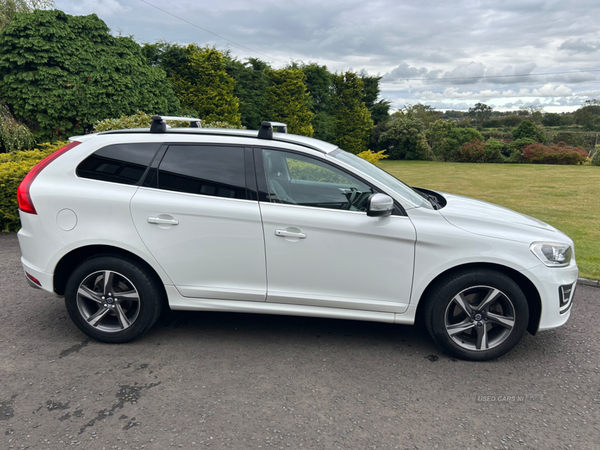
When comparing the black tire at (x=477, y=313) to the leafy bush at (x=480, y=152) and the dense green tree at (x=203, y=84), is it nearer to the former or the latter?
the dense green tree at (x=203, y=84)

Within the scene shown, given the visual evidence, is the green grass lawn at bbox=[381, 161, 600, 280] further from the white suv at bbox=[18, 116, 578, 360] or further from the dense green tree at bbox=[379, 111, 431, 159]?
the dense green tree at bbox=[379, 111, 431, 159]

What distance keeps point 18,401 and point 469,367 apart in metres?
3.29

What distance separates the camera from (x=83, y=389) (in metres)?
3.13

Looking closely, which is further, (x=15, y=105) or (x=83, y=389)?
(x=15, y=105)

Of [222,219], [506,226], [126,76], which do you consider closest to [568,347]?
[506,226]

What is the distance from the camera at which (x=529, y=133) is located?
3181 cm

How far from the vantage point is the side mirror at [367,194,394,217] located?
3.33 metres

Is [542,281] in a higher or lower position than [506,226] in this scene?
lower

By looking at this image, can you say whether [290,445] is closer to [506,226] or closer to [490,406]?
[490,406]

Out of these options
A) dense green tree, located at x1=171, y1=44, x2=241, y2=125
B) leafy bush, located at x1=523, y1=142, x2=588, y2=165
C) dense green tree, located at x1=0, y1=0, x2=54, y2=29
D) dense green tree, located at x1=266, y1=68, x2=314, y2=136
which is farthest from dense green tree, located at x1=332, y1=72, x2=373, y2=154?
dense green tree, located at x1=0, y1=0, x2=54, y2=29

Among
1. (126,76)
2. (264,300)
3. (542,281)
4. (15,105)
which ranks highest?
(126,76)

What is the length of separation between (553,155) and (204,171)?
93.7 feet

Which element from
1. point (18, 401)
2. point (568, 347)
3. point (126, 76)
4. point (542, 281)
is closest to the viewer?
point (18, 401)

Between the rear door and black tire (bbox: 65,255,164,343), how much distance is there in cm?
23
